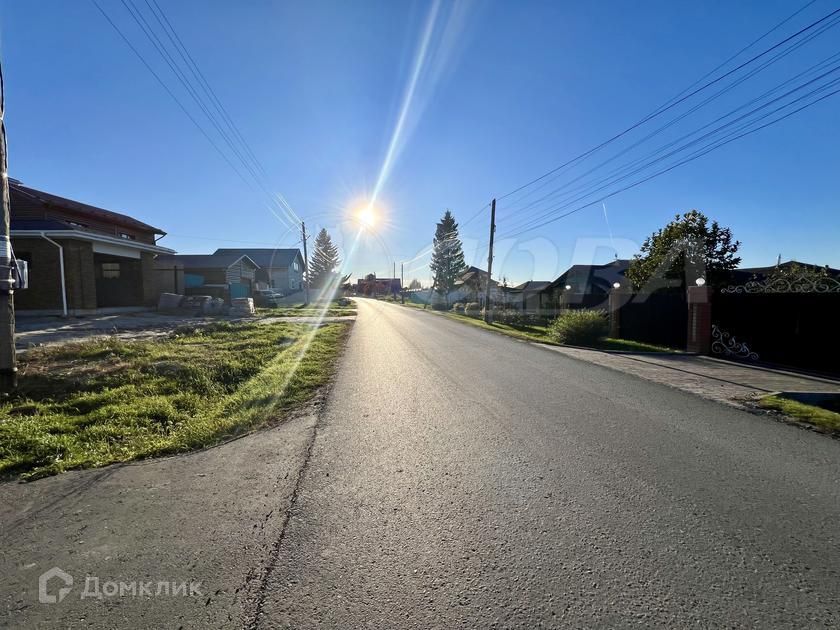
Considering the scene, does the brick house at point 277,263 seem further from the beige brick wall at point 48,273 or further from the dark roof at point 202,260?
the beige brick wall at point 48,273

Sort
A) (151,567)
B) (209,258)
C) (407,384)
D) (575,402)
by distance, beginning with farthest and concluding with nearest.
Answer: (209,258), (407,384), (575,402), (151,567)

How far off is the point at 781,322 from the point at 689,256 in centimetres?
703

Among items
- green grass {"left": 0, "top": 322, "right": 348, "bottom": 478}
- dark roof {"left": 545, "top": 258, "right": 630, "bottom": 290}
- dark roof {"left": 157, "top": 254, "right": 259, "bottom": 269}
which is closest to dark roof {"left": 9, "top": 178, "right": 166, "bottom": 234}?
dark roof {"left": 157, "top": 254, "right": 259, "bottom": 269}

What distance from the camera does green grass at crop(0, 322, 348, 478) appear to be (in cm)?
395

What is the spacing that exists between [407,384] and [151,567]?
5.03m

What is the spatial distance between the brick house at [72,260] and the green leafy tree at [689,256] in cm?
2515

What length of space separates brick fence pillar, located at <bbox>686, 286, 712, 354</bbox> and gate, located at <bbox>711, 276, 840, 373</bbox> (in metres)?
0.16

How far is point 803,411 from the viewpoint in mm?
5406

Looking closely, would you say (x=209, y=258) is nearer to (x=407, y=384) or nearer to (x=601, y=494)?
(x=407, y=384)

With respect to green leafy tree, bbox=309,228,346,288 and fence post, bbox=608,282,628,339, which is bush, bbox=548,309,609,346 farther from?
green leafy tree, bbox=309,228,346,288

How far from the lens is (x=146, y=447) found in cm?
406

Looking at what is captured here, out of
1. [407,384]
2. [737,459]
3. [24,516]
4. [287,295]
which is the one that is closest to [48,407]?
[24,516]

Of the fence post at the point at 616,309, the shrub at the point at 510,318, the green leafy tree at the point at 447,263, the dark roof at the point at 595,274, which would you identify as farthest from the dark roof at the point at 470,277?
the fence post at the point at 616,309

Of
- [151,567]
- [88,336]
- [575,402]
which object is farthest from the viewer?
[88,336]
